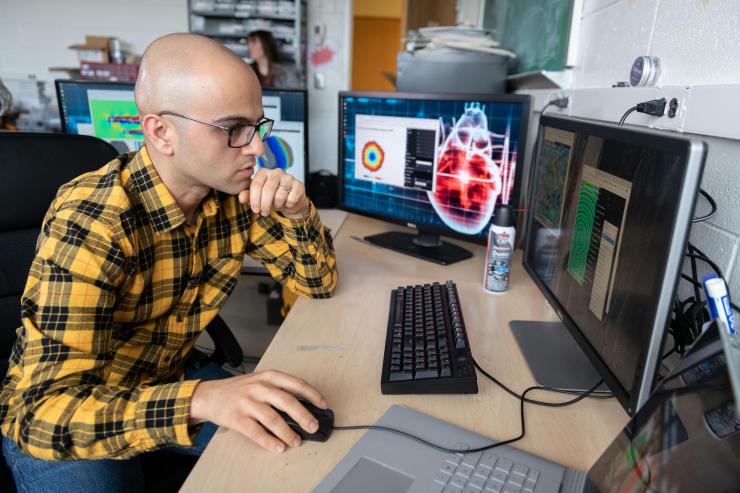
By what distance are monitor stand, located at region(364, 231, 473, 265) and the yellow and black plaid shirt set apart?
0.32 meters

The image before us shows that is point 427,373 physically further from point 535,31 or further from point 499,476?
point 535,31

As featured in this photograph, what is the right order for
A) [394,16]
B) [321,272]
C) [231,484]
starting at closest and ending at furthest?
[231,484]
[321,272]
[394,16]

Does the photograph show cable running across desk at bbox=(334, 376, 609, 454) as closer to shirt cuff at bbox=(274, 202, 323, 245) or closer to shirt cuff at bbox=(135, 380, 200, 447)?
shirt cuff at bbox=(135, 380, 200, 447)

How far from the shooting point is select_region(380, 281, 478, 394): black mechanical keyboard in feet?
2.41

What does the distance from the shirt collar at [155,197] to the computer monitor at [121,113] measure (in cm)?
78

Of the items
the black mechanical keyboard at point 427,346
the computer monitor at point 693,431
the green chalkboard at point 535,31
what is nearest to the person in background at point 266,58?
the green chalkboard at point 535,31

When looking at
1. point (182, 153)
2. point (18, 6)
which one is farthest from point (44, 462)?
point (18, 6)

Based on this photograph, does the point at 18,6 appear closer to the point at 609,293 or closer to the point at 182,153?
the point at 182,153

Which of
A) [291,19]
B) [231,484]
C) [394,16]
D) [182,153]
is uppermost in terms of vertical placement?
[394,16]

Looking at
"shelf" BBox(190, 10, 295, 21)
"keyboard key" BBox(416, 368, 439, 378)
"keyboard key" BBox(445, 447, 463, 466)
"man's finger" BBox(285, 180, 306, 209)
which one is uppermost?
"shelf" BBox(190, 10, 295, 21)

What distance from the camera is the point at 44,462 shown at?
2.49ft

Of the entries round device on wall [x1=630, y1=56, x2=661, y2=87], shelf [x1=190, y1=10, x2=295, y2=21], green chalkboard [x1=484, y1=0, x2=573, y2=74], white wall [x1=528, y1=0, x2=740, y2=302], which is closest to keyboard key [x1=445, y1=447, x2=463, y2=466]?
white wall [x1=528, y1=0, x2=740, y2=302]

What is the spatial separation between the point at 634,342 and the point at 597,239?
6.9 inches

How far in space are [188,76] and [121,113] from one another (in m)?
0.95
